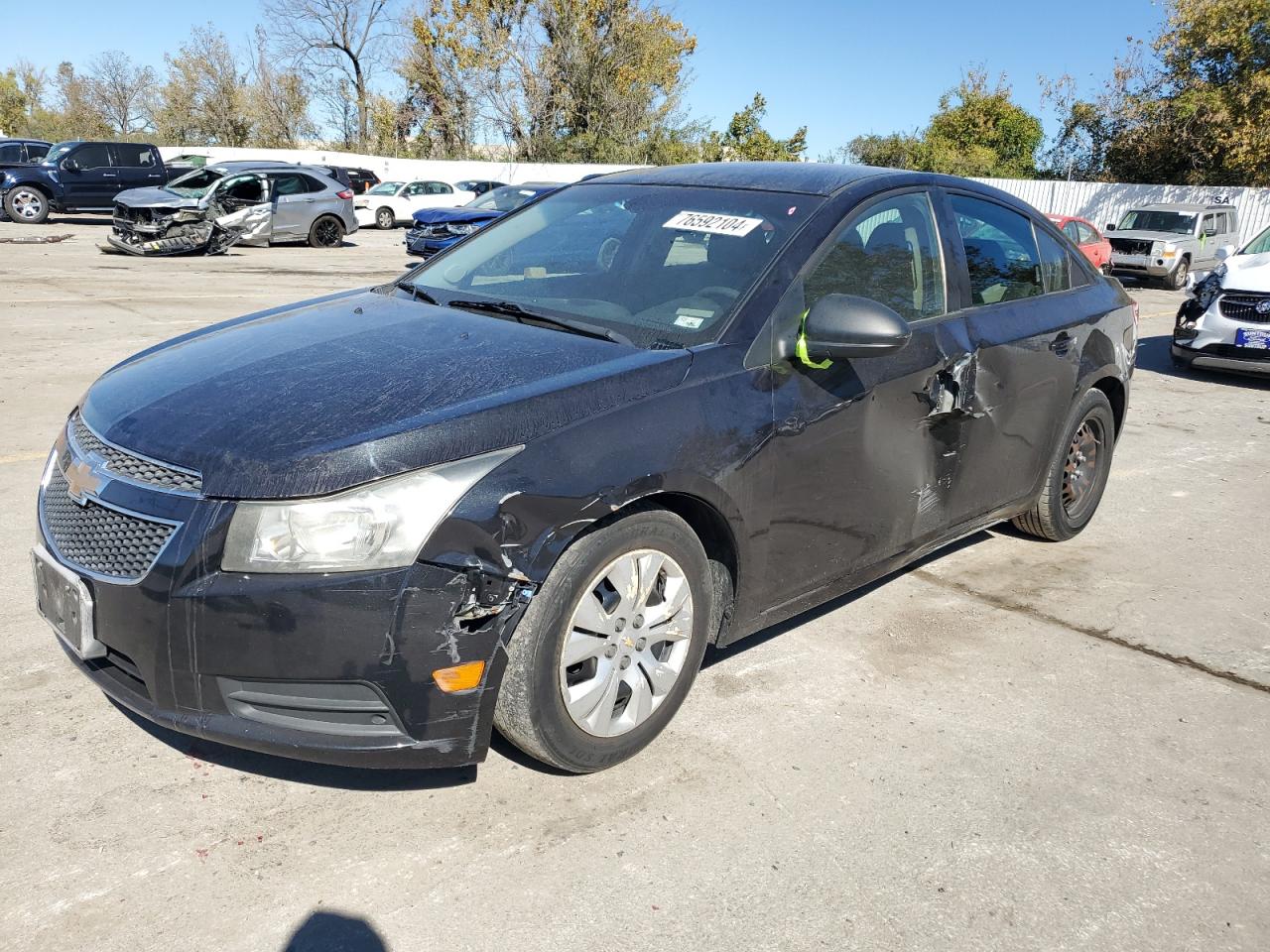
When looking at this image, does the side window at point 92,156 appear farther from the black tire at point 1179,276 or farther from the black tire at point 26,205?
the black tire at point 1179,276

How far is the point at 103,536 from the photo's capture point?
2686 millimetres

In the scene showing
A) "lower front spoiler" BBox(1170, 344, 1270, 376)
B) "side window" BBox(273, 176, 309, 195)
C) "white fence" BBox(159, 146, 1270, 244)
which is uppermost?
"white fence" BBox(159, 146, 1270, 244)

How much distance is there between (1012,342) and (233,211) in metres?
18.2

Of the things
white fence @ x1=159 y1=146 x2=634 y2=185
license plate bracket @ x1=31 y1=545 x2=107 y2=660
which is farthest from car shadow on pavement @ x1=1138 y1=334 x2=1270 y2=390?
white fence @ x1=159 y1=146 x2=634 y2=185

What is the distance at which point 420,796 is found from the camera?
2.92m

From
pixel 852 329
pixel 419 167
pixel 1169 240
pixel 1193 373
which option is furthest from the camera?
pixel 419 167

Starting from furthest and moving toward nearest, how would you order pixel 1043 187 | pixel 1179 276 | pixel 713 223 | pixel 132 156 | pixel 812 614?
1. pixel 1043 187
2. pixel 132 156
3. pixel 1179 276
4. pixel 812 614
5. pixel 713 223

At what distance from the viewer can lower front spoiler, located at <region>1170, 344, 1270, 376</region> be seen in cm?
985

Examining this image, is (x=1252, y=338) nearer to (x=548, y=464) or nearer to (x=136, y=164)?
(x=548, y=464)

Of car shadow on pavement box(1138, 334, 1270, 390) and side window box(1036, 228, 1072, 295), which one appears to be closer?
side window box(1036, 228, 1072, 295)

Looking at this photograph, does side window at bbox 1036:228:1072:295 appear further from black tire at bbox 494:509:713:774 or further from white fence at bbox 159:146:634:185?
white fence at bbox 159:146:634:185

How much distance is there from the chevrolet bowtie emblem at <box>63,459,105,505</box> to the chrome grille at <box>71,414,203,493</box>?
0.04 metres

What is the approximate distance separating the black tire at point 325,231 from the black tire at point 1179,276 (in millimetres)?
17136

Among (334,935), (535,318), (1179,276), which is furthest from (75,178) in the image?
(334,935)
